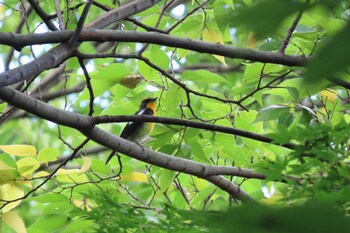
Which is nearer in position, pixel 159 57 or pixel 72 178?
pixel 159 57

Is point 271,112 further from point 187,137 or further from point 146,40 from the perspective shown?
point 146,40

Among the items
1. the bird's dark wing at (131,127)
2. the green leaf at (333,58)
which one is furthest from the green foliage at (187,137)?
the bird's dark wing at (131,127)

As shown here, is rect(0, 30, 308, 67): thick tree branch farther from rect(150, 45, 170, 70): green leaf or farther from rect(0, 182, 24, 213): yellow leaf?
rect(0, 182, 24, 213): yellow leaf

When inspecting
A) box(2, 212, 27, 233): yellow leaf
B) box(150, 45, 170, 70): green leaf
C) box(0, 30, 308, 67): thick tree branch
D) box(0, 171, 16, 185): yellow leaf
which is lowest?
box(2, 212, 27, 233): yellow leaf

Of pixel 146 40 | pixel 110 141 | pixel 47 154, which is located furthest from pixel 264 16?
pixel 47 154

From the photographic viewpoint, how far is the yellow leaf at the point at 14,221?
7.76 feet

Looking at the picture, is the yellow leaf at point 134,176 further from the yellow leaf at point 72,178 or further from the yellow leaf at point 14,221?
the yellow leaf at point 14,221

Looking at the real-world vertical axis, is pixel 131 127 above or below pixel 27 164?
above

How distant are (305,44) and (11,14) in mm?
4775

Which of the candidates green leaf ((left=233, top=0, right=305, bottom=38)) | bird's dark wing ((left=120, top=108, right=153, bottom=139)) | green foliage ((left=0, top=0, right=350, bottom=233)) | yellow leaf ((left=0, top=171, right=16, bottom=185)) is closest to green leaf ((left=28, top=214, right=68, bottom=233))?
green foliage ((left=0, top=0, right=350, bottom=233))

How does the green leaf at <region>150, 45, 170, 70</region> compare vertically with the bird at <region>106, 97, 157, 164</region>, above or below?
below

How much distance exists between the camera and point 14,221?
2398 millimetres

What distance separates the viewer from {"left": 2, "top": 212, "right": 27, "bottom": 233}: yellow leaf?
2365mm

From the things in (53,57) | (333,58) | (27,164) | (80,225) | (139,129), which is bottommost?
(333,58)
